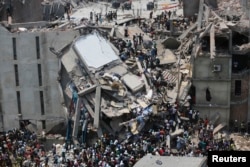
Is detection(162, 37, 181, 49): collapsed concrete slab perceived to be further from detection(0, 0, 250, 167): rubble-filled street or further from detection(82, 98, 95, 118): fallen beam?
detection(82, 98, 95, 118): fallen beam

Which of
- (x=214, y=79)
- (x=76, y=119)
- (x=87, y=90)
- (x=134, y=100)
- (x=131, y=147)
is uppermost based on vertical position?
(x=214, y=79)

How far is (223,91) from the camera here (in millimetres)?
37344

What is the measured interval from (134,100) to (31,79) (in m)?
7.06

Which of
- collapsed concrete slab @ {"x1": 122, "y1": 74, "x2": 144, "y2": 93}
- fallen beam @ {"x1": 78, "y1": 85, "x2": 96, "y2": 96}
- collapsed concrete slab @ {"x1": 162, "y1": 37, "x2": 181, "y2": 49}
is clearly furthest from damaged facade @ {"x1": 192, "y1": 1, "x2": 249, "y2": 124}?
fallen beam @ {"x1": 78, "y1": 85, "x2": 96, "y2": 96}

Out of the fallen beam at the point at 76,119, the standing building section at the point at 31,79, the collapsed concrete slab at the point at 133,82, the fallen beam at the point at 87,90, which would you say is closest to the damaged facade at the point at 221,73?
the collapsed concrete slab at the point at 133,82

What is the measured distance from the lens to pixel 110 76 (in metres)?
37.3

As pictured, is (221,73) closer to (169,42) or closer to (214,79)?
(214,79)

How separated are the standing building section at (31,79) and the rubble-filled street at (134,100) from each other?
0.49 m

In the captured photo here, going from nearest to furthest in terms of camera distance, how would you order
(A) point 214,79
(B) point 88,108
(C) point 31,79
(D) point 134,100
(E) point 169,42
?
(D) point 134,100
(B) point 88,108
(A) point 214,79
(C) point 31,79
(E) point 169,42

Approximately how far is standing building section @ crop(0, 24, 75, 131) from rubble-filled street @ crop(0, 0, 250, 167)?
1.62 feet

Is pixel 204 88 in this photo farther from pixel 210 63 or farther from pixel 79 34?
pixel 79 34

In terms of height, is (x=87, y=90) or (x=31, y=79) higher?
(x=31, y=79)

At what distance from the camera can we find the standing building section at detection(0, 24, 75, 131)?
39.2 m

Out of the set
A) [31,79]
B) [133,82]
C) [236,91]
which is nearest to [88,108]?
[133,82]
